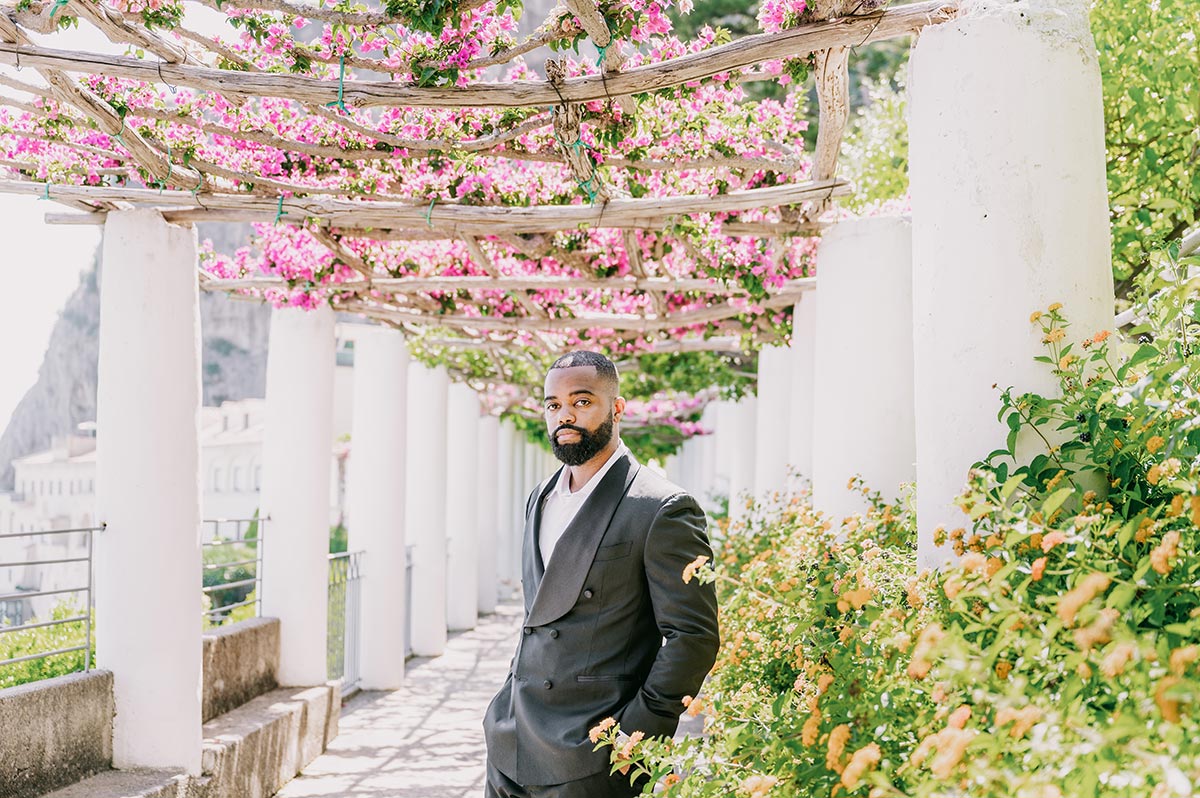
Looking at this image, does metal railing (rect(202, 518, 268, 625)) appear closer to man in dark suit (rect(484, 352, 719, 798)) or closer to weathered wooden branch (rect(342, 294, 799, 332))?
weathered wooden branch (rect(342, 294, 799, 332))

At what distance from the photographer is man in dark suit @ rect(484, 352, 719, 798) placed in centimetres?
299

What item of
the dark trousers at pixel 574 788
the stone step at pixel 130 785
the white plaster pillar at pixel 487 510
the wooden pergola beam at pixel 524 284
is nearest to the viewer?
the dark trousers at pixel 574 788

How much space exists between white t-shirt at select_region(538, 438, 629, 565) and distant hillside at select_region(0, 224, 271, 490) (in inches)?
2060

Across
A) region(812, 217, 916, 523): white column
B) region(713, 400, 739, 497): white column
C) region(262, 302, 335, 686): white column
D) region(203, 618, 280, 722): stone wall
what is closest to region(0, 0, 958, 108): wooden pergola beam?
region(812, 217, 916, 523): white column

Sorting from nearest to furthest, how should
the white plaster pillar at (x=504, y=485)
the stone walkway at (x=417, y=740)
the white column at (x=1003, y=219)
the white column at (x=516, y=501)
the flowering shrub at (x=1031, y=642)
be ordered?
1. the flowering shrub at (x=1031, y=642)
2. the white column at (x=1003, y=219)
3. the stone walkway at (x=417, y=740)
4. the white plaster pillar at (x=504, y=485)
5. the white column at (x=516, y=501)

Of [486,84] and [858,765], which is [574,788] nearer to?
[858,765]

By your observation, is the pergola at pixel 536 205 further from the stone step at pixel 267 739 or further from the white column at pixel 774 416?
the white column at pixel 774 416

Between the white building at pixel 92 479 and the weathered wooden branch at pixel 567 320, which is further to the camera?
the white building at pixel 92 479

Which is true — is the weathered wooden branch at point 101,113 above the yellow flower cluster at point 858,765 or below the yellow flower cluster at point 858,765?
above

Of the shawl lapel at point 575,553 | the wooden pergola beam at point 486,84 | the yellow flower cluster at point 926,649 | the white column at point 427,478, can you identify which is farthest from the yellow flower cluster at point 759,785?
the white column at point 427,478

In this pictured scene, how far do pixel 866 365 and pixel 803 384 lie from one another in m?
2.38

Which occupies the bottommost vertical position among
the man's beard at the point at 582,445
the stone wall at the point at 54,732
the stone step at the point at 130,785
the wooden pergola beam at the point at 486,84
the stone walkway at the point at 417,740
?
the stone walkway at the point at 417,740

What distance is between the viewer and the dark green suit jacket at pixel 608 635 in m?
2.97

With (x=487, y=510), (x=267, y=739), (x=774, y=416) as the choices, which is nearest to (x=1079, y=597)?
(x=267, y=739)
